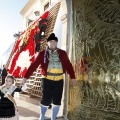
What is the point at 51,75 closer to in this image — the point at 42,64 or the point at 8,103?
the point at 42,64

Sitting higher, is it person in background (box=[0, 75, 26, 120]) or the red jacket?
the red jacket

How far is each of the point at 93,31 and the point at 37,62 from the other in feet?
5.13

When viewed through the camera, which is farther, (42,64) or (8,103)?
(42,64)

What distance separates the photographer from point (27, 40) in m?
11.3

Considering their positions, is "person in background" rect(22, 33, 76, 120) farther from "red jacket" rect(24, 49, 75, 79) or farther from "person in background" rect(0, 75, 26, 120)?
"person in background" rect(0, 75, 26, 120)

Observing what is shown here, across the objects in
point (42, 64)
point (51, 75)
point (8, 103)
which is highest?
point (42, 64)

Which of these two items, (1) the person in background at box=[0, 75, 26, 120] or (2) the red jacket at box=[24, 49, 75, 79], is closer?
(1) the person in background at box=[0, 75, 26, 120]

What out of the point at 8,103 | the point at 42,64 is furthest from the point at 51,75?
the point at 8,103

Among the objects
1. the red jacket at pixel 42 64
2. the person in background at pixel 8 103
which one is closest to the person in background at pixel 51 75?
the red jacket at pixel 42 64

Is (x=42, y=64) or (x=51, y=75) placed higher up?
(x=42, y=64)

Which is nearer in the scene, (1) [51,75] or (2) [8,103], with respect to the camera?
(2) [8,103]

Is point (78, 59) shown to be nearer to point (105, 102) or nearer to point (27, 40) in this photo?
point (105, 102)

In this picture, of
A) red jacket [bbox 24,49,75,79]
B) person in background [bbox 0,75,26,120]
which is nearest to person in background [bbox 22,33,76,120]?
red jacket [bbox 24,49,75,79]

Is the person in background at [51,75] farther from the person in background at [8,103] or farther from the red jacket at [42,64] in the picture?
the person in background at [8,103]
